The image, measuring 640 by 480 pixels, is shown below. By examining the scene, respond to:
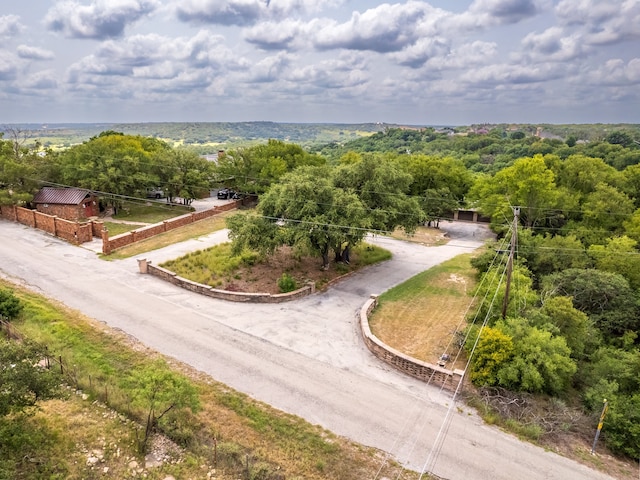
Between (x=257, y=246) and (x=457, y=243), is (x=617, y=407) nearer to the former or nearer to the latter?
(x=257, y=246)

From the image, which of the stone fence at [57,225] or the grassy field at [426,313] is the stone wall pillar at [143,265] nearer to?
the stone fence at [57,225]

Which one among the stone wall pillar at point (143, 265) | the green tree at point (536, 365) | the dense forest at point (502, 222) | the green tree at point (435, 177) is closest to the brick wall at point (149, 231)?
the dense forest at point (502, 222)

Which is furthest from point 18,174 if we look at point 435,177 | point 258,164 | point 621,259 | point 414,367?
point 621,259

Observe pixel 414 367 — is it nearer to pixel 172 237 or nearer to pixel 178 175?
pixel 172 237

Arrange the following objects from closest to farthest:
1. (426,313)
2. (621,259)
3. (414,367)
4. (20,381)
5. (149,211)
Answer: (20,381), (414,367), (426,313), (621,259), (149,211)

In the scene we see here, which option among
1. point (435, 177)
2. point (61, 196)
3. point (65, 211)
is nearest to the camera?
point (65, 211)

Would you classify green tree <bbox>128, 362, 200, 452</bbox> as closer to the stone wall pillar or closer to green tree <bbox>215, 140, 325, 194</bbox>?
the stone wall pillar
